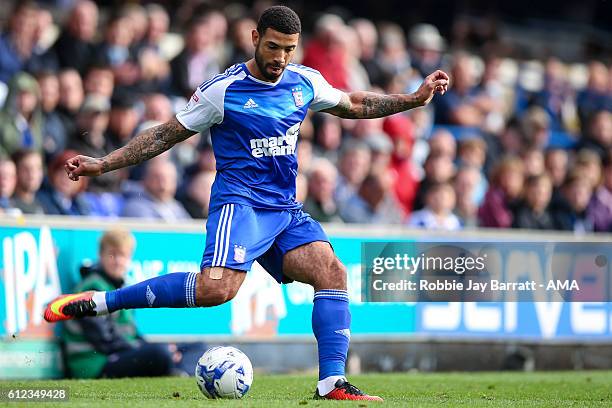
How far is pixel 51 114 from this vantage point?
43.3 ft

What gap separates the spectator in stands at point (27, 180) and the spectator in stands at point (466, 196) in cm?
515

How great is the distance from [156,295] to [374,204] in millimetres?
6385

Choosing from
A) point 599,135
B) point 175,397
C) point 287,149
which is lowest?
point 175,397

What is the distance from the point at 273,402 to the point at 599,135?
39.2ft

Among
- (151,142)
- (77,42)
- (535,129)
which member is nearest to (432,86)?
(151,142)

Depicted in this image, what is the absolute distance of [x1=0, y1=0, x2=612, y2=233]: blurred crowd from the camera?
12680mm

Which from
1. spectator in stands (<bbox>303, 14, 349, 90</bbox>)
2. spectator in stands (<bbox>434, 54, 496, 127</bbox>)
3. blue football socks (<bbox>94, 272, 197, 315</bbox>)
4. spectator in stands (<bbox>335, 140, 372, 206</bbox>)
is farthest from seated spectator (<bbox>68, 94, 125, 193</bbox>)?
spectator in stands (<bbox>434, 54, 496, 127</bbox>)

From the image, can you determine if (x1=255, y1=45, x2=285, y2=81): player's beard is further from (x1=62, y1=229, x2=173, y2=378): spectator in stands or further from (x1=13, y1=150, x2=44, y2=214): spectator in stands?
(x1=13, y1=150, x2=44, y2=214): spectator in stands

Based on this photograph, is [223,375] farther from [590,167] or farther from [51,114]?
[590,167]

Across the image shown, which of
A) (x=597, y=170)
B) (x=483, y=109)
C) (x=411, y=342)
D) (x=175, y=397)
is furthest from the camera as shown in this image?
(x=483, y=109)

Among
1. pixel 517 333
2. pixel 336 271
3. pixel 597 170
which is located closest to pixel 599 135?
pixel 597 170

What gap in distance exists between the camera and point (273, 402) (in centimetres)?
794

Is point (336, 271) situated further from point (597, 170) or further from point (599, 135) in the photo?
point (599, 135)

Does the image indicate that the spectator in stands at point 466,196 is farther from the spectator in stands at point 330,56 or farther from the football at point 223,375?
the football at point 223,375
